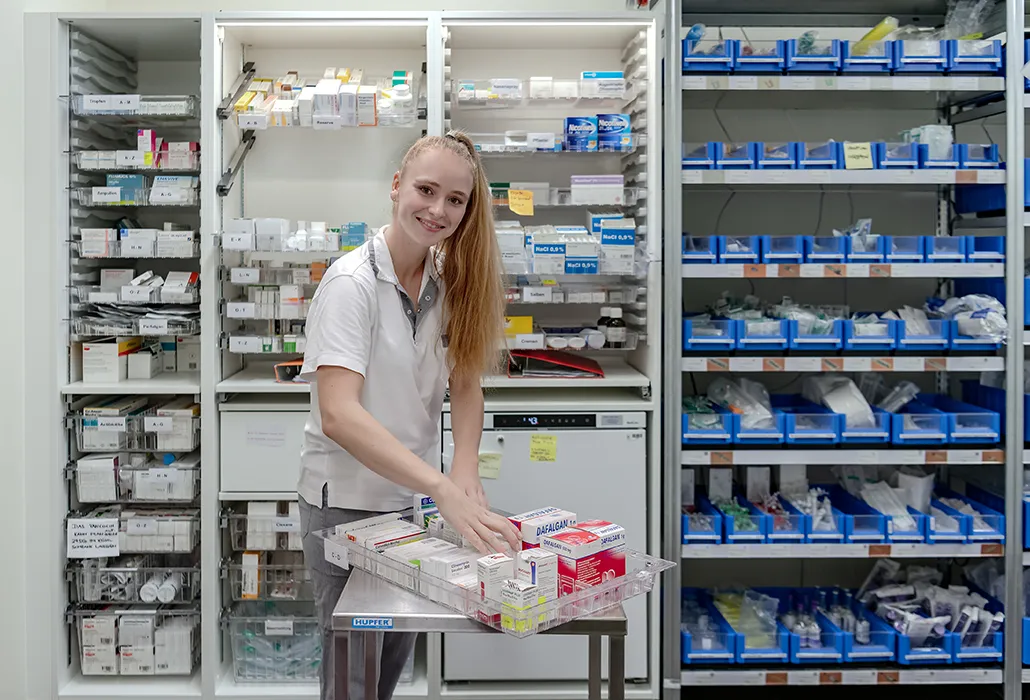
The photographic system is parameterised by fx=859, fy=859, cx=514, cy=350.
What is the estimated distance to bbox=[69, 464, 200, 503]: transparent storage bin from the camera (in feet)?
10.7

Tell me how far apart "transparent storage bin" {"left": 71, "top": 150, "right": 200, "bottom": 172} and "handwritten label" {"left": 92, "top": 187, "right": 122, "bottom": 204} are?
78 millimetres

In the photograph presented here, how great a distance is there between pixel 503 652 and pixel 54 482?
1.81 metres

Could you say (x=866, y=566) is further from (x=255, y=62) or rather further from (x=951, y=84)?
(x=255, y=62)

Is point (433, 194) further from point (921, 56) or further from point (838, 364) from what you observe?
point (921, 56)

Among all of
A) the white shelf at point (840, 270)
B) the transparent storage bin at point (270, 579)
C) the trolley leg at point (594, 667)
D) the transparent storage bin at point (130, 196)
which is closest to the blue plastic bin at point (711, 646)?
the trolley leg at point (594, 667)

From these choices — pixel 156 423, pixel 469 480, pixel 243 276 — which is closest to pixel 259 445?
pixel 156 423

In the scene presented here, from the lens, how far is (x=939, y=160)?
3213 millimetres

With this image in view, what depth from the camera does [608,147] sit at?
3.28 meters

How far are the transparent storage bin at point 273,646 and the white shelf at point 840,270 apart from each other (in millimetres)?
2033

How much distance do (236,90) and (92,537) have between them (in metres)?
1.80

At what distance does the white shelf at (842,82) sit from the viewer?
10.3 ft

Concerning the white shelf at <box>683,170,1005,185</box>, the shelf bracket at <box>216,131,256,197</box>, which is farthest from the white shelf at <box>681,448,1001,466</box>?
the shelf bracket at <box>216,131,256,197</box>

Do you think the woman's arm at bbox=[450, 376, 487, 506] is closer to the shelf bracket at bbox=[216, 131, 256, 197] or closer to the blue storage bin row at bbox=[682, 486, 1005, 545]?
the blue storage bin row at bbox=[682, 486, 1005, 545]

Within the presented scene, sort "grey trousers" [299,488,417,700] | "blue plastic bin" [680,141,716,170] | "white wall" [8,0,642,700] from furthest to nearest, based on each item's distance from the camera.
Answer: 1. "blue plastic bin" [680,141,716,170]
2. "white wall" [8,0,642,700]
3. "grey trousers" [299,488,417,700]
